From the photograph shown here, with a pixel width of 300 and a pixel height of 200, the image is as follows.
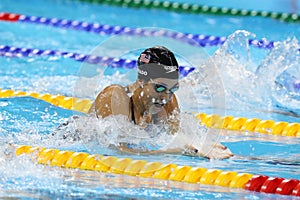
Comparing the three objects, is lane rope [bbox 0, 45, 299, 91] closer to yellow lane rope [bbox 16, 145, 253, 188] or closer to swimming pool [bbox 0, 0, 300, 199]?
swimming pool [bbox 0, 0, 300, 199]

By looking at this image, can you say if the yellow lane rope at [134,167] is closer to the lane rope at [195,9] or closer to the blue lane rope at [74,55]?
the blue lane rope at [74,55]

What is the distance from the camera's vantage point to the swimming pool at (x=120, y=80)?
3.44 m

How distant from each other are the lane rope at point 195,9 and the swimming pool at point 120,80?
0.06m

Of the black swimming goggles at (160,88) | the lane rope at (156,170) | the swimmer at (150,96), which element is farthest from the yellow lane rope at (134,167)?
the black swimming goggles at (160,88)

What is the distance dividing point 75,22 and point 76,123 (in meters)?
3.29

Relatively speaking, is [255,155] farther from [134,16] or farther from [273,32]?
[134,16]

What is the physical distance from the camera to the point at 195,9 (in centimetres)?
755

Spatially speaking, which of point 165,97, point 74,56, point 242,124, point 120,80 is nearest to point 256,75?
point 242,124

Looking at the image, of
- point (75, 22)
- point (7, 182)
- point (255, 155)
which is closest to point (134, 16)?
point (75, 22)

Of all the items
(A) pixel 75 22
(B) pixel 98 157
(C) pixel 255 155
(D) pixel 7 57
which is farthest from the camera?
(A) pixel 75 22

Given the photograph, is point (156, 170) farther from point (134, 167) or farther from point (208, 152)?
point (208, 152)

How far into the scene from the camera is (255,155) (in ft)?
13.3

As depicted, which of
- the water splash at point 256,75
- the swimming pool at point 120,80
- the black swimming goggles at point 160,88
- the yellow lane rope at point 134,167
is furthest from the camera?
the water splash at point 256,75

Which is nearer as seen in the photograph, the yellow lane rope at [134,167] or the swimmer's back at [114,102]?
the yellow lane rope at [134,167]
